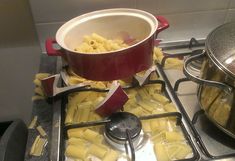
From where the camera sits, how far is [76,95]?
1.90 ft

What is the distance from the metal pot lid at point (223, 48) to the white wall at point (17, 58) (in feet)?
1.88

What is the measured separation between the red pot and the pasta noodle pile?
0.02m

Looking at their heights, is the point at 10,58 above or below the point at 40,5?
below

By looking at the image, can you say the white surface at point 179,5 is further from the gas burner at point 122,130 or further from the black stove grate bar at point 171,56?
the gas burner at point 122,130

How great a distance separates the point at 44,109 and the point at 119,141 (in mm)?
194

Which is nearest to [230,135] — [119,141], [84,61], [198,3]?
[119,141]

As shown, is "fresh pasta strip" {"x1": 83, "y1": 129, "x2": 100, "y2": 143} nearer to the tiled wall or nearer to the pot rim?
the pot rim

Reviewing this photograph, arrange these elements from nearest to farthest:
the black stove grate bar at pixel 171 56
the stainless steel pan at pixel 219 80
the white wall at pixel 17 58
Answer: the stainless steel pan at pixel 219 80, the black stove grate bar at pixel 171 56, the white wall at pixel 17 58

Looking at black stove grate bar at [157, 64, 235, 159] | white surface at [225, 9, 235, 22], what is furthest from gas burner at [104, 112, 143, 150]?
white surface at [225, 9, 235, 22]

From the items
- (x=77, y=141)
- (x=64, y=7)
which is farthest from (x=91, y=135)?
(x=64, y=7)

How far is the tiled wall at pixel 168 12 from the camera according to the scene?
0.69 meters

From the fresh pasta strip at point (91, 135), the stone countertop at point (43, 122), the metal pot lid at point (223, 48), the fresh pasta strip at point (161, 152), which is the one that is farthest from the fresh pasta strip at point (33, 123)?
the metal pot lid at point (223, 48)

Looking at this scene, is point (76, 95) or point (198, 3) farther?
point (198, 3)

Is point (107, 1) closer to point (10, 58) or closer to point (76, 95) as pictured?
point (76, 95)
